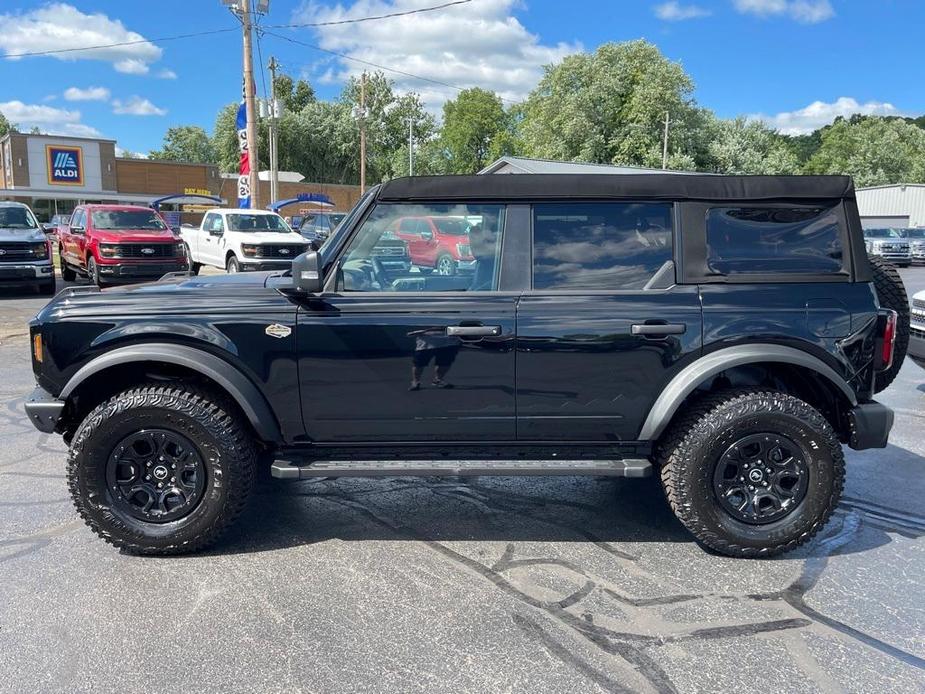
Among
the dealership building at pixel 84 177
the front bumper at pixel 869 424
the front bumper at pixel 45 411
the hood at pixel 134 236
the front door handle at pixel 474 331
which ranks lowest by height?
the front bumper at pixel 869 424

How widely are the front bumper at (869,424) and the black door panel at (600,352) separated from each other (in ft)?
2.99

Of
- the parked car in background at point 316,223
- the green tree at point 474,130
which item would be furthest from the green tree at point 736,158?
the green tree at point 474,130

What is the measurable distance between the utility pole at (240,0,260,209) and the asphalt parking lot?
17010 mm

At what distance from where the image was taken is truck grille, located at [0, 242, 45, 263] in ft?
45.3

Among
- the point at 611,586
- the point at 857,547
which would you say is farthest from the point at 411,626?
the point at 857,547

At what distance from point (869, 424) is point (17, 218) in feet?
52.4

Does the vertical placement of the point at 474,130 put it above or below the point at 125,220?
above

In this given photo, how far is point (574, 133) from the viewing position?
4706cm

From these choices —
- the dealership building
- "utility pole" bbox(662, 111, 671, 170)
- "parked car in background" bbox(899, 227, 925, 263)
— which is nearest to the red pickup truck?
"parked car in background" bbox(899, 227, 925, 263)

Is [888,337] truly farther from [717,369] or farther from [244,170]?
[244,170]

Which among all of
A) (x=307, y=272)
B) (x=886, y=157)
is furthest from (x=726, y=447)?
(x=886, y=157)

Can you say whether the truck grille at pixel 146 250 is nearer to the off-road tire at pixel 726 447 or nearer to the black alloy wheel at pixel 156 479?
the black alloy wheel at pixel 156 479

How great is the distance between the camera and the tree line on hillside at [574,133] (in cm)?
4662

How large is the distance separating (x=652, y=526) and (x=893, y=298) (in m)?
2.03
